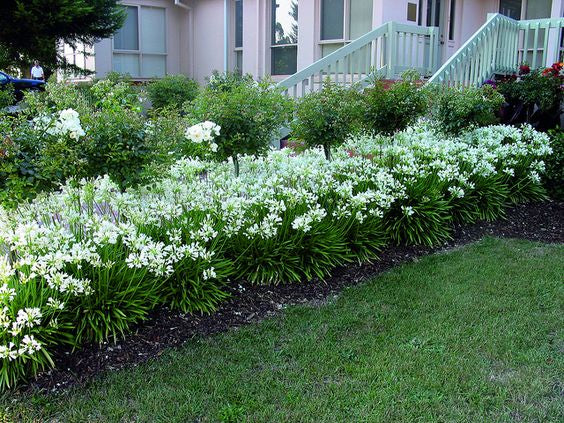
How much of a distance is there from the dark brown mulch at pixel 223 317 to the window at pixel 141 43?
13328mm

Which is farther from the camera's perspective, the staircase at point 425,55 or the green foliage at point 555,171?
the staircase at point 425,55

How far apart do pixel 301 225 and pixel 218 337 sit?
1.33 meters

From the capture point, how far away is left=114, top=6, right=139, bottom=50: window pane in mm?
17375

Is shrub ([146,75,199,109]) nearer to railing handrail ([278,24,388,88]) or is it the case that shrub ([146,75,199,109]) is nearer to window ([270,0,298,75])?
window ([270,0,298,75])

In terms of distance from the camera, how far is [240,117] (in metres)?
5.86

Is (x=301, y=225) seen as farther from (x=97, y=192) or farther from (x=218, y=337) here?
(x=97, y=192)

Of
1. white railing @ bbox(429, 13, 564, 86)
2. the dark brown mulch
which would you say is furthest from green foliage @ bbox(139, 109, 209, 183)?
white railing @ bbox(429, 13, 564, 86)

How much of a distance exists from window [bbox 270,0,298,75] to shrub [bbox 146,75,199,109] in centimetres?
217

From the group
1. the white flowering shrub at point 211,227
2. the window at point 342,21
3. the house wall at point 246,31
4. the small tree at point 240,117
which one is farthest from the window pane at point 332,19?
the small tree at point 240,117

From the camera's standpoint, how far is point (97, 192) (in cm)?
499

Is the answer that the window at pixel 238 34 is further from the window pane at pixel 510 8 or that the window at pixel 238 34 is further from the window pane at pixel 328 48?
the window pane at pixel 510 8

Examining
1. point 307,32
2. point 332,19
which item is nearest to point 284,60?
point 307,32

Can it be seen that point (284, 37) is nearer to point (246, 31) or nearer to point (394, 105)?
point (246, 31)

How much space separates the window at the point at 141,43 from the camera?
17.4m
